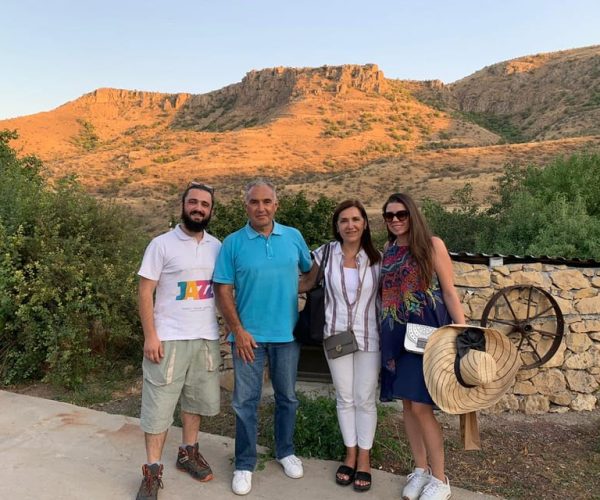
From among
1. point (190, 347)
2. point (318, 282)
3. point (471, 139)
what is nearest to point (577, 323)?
point (318, 282)

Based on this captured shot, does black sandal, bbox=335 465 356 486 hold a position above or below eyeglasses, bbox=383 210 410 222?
below

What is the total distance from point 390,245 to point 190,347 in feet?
4.33

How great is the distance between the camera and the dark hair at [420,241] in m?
2.76

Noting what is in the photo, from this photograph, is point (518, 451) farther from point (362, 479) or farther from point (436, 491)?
point (362, 479)

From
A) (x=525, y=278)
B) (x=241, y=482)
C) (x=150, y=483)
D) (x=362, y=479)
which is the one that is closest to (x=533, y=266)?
(x=525, y=278)

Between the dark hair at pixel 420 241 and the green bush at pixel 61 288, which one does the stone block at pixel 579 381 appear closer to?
the dark hair at pixel 420 241

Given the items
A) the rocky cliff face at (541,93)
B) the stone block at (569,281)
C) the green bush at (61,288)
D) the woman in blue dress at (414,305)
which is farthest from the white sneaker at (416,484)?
the rocky cliff face at (541,93)

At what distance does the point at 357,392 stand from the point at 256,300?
81 centimetres

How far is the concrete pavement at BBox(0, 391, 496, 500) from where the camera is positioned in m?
3.03

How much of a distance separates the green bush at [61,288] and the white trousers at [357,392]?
3214 mm

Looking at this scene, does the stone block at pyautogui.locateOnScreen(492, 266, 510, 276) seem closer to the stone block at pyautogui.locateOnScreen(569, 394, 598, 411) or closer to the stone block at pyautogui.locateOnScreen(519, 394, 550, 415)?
the stone block at pyautogui.locateOnScreen(519, 394, 550, 415)

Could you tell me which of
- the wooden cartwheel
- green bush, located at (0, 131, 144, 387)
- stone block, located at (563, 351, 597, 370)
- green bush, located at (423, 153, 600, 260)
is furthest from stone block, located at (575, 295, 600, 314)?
green bush, located at (0, 131, 144, 387)

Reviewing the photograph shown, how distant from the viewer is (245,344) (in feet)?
9.49

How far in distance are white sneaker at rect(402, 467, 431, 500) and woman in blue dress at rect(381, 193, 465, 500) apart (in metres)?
0.05
